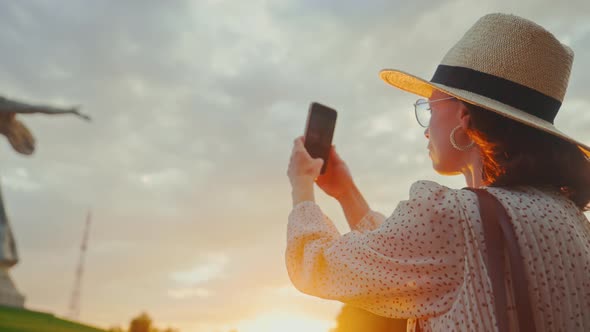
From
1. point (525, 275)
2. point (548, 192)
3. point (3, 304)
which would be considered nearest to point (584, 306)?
point (525, 275)

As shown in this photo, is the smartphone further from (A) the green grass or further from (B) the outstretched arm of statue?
(B) the outstretched arm of statue

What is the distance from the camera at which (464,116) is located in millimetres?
2480

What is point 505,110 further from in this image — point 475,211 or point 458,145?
point 475,211

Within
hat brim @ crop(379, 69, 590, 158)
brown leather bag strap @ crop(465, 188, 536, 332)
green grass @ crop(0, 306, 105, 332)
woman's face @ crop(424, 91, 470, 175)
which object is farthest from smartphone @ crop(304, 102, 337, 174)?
green grass @ crop(0, 306, 105, 332)

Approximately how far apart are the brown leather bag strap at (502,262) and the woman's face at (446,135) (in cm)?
54

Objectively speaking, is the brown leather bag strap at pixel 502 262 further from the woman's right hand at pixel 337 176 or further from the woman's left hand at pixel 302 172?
the woman's right hand at pixel 337 176

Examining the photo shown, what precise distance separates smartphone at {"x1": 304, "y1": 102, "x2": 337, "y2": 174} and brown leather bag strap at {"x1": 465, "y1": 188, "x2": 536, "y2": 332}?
1249mm

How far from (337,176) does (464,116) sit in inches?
44.0

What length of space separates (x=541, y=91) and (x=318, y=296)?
143cm

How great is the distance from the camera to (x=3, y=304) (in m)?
16.8

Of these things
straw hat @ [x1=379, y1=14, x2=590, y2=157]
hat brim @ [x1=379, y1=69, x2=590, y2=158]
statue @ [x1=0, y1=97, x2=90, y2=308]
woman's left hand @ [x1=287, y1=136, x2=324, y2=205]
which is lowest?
woman's left hand @ [x1=287, y1=136, x2=324, y2=205]

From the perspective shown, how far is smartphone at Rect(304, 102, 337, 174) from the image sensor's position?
3105 mm

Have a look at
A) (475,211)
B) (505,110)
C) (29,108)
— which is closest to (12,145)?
(29,108)

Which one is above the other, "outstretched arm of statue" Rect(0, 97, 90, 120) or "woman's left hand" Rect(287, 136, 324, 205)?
"outstretched arm of statue" Rect(0, 97, 90, 120)
